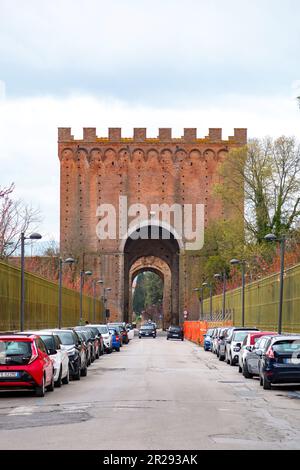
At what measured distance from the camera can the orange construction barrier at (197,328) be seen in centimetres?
6621

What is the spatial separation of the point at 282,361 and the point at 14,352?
6.64m

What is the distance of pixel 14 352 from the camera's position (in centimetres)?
2147

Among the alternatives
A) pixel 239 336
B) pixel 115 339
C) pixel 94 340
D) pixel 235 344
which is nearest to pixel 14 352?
pixel 239 336

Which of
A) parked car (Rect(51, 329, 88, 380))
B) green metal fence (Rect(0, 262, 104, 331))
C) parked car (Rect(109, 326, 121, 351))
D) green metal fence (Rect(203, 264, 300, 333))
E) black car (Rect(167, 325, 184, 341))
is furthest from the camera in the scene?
black car (Rect(167, 325, 184, 341))

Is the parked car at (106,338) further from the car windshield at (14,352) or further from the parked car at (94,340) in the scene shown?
the car windshield at (14,352)

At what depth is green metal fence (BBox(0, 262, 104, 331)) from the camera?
38875mm

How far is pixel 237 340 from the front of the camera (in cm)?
3866

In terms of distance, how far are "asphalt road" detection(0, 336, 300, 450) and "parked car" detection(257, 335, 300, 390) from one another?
1.13 feet

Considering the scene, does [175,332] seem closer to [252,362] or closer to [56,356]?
[252,362]

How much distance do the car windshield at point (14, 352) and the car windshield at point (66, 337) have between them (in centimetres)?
779

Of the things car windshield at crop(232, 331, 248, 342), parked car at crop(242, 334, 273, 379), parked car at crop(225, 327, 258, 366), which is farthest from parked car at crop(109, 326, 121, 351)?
parked car at crop(242, 334, 273, 379)

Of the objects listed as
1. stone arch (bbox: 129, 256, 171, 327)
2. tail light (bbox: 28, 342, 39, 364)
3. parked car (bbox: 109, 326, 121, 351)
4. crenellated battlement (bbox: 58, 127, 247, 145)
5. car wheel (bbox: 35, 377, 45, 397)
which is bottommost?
parked car (bbox: 109, 326, 121, 351)

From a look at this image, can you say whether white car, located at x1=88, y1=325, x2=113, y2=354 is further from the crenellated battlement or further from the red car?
the crenellated battlement

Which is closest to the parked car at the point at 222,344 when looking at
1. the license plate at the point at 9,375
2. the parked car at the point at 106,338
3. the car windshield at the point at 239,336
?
the car windshield at the point at 239,336
